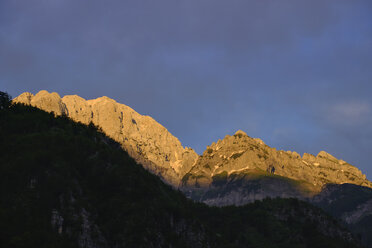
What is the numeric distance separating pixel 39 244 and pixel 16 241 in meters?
23.1

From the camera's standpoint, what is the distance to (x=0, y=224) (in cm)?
19650

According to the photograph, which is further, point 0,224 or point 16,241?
point 0,224

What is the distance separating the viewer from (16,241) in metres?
175

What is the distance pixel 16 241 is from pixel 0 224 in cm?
2466

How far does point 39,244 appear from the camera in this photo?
198 meters

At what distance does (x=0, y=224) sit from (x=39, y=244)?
1604 centimetres

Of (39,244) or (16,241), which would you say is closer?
(16,241)
